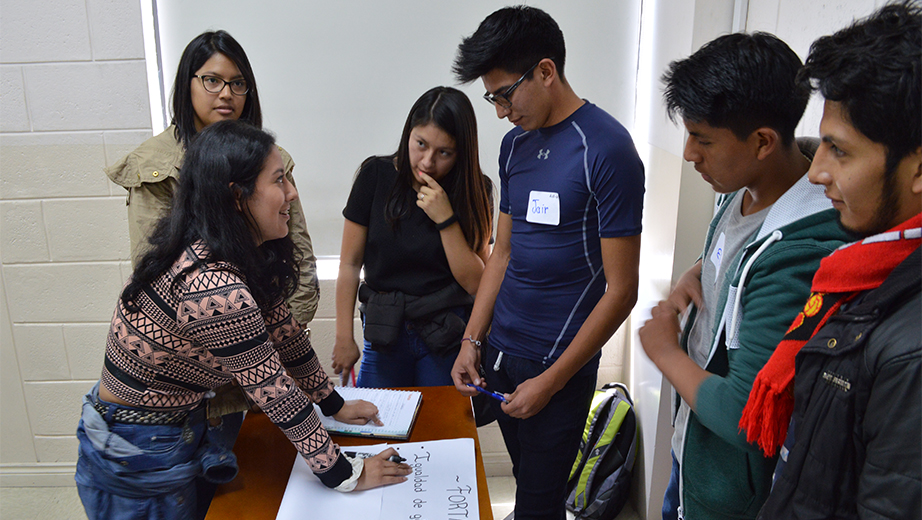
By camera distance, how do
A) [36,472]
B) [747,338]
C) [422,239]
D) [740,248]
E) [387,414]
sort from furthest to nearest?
1. [36,472]
2. [422,239]
3. [387,414]
4. [740,248]
5. [747,338]

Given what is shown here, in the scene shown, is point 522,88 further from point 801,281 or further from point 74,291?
point 74,291

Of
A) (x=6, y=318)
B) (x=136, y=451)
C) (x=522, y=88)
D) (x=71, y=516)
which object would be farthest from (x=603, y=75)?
(x=71, y=516)

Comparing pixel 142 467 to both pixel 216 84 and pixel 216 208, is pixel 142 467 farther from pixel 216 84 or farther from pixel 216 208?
pixel 216 84

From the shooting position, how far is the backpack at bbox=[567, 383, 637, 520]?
2309mm

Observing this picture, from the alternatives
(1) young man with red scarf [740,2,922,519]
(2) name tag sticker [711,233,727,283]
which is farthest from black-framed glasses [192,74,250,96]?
(1) young man with red scarf [740,2,922,519]

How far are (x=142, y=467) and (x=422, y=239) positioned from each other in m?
0.90

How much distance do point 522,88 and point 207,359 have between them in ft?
2.95

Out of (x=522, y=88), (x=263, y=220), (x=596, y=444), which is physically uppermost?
(x=522, y=88)

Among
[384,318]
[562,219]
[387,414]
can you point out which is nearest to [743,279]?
[562,219]

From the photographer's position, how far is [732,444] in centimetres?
90

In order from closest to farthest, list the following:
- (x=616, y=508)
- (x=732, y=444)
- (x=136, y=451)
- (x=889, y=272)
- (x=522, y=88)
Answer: (x=889, y=272), (x=732, y=444), (x=136, y=451), (x=522, y=88), (x=616, y=508)

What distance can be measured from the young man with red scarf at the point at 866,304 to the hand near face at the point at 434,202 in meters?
1.07

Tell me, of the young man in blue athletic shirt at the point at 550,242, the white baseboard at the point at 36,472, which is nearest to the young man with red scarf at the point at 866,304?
the young man in blue athletic shirt at the point at 550,242

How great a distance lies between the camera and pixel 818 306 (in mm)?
707
